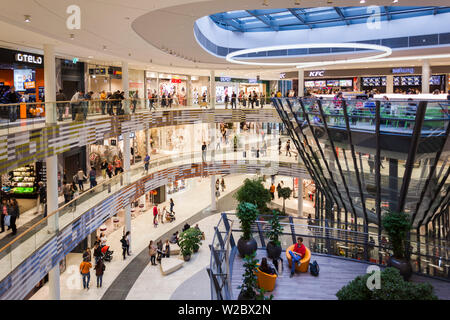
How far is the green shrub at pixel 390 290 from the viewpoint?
286 inches

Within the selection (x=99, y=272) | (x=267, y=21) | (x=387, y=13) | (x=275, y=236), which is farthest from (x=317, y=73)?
(x=99, y=272)

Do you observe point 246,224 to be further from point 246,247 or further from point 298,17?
point 298,17

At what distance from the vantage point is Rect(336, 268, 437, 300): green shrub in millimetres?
7263

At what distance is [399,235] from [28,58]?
17979 millimetres

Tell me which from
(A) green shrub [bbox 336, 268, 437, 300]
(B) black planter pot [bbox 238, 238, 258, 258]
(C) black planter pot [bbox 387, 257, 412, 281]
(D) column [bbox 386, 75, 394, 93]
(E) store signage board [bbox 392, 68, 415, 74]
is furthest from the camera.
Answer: (D) column [bbox 386, 75, 394, 93]

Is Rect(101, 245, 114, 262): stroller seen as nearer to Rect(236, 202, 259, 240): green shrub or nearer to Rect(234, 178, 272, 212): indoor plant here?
Rect(234, 178, 272, 212): indoor plant

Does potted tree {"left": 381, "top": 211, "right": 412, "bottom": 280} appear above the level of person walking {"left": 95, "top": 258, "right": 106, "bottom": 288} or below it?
above

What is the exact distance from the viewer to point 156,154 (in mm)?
33250

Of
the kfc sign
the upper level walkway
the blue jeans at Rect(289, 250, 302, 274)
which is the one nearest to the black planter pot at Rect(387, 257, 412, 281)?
the blue jeans at Rect(289, 250, 302, 274)

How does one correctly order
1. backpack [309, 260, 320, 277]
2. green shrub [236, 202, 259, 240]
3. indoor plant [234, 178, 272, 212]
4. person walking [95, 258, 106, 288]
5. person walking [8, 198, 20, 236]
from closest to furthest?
backpack [309, 260, 320, 277]
green shrub [236, 202, 259, 240]
person walking [8, 198, 20, 236]
person walking [95, 258, 106, 288]
indoor plant [234, 178, 272, 212]

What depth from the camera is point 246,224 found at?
1216 centimetres

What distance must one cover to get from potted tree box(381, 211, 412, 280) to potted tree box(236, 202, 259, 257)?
4130 millimetres

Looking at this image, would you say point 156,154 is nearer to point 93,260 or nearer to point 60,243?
point 93,260

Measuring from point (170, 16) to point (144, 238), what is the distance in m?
17.0
